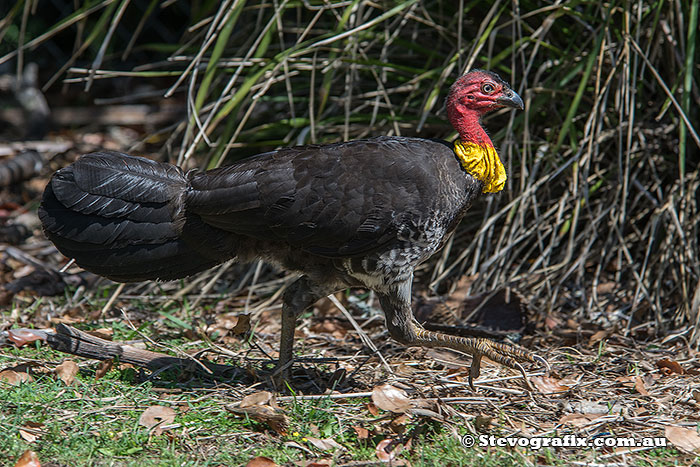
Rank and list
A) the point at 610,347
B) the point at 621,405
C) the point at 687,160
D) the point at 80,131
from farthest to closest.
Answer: the point at 80,131 < the point at 687,160 < the point at 610,347 < the point at 621,405

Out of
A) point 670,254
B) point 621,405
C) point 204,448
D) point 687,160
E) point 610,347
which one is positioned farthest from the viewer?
point 687,160

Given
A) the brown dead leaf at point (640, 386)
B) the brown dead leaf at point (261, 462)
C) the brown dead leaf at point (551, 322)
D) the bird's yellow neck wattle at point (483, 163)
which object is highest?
the bird's yellow neck wattle at point (483, 163)

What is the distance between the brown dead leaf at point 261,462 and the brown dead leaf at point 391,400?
44 cm

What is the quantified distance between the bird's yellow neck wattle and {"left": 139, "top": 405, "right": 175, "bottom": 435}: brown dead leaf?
1.46m

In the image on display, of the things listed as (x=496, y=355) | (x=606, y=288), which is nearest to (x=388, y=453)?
(x=496, y=355)

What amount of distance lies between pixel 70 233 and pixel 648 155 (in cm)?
284

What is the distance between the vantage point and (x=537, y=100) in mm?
3869

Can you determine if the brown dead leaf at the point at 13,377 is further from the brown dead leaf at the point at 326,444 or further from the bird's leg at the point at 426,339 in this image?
the bird's leg at the point at 426,339

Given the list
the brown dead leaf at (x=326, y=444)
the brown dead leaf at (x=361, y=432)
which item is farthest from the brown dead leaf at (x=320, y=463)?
the brown dead leaf at (x=361, y=432)

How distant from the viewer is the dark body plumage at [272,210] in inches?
113

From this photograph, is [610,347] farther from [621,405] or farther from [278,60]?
[278,60]

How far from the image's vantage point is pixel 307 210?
2867 millimetres

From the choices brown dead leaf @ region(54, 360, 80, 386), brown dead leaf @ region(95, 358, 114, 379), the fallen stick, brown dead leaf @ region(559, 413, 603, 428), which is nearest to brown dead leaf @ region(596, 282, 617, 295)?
brown dead leaf @ region(559, 413, 603, 428)

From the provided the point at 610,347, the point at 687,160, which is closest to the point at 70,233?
the point at 610,347
